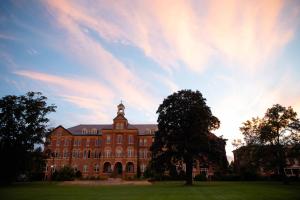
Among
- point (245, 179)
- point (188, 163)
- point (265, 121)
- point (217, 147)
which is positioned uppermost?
point (265, 121)

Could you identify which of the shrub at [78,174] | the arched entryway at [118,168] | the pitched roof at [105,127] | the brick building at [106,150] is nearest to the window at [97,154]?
the brick building at [106,150]

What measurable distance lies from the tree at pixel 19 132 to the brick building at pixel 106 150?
17.6 meters

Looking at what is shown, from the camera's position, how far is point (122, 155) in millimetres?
62094

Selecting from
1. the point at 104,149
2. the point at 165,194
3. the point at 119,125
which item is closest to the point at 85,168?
the point at 104,149

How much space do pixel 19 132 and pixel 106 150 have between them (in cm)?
2431

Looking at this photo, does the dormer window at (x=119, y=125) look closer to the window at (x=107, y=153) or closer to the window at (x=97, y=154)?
the window at (x=107, y=153)

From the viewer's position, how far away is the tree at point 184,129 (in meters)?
37.2

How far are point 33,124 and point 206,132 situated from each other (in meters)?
31.7

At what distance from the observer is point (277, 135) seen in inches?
1714

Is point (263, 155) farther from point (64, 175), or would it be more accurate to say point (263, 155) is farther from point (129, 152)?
point (64, 175)

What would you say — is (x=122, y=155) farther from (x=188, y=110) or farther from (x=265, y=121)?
(x=265, y=121)

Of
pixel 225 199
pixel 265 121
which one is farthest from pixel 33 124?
pixel 265 121

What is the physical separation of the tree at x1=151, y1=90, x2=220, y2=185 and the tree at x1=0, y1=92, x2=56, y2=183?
73.5ft

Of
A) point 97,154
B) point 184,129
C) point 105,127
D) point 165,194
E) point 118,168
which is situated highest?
point 105,127
